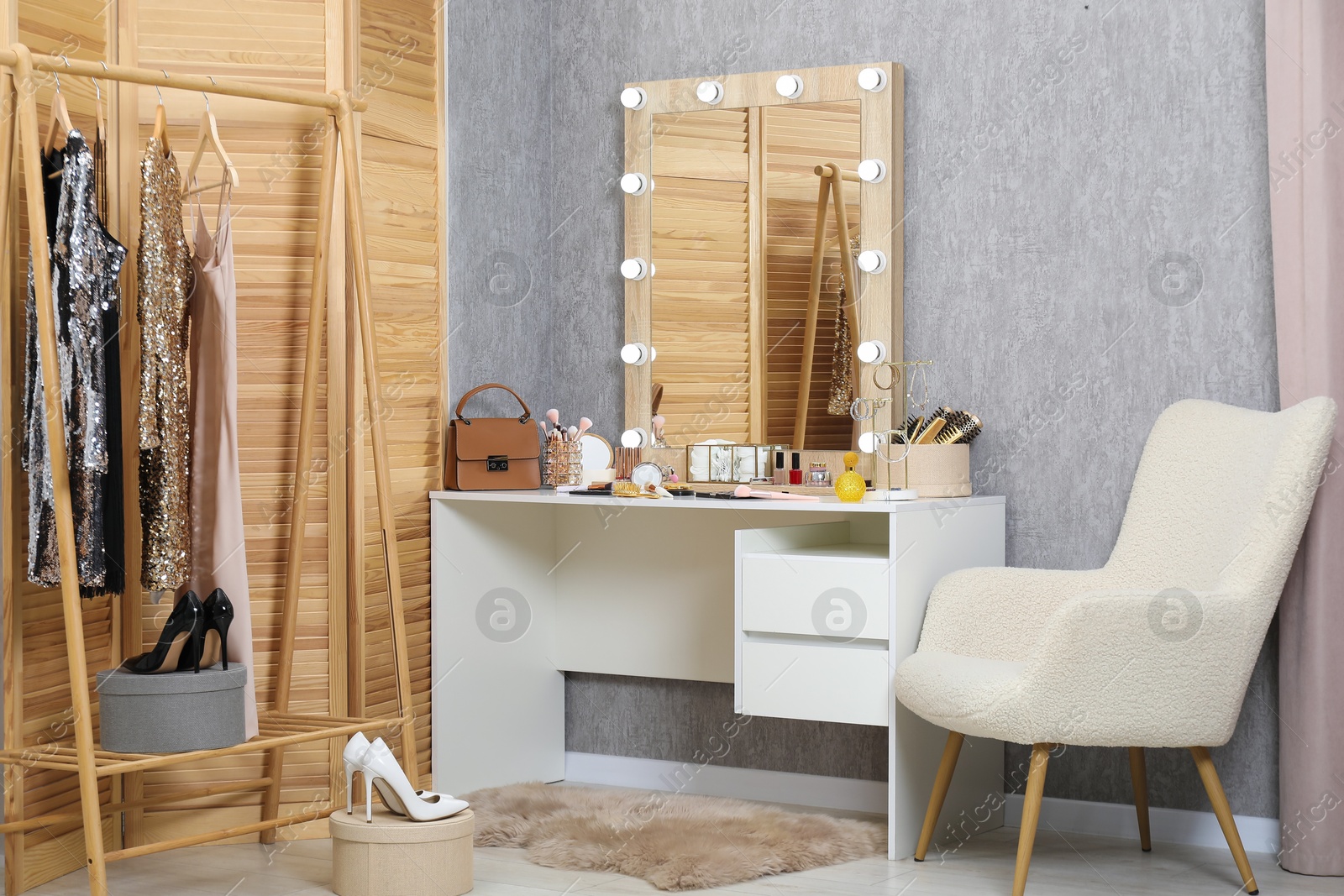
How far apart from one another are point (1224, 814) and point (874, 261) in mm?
1463

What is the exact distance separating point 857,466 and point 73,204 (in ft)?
6.09

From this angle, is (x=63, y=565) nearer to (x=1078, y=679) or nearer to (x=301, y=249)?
(x=301, y=249)

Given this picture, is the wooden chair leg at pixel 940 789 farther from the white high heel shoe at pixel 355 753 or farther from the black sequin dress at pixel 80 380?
the black sequin dress at pixel 80 380

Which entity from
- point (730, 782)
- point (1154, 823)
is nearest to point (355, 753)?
point (730, 782)

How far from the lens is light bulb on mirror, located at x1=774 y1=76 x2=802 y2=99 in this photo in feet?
11.2

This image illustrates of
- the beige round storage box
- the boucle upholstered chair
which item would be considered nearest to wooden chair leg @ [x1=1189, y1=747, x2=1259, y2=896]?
the boucle upholstered chair

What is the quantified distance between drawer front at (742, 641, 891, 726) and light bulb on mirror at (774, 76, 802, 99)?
1399 millimetres

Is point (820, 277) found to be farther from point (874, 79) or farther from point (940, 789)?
point (940, 789)

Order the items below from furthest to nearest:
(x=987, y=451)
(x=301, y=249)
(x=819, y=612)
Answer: (x=987, y=451) < (x=301, y=249) < (x=819, y=612)

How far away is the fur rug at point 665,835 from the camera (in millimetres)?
2779

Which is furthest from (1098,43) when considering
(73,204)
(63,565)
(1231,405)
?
(63,565)

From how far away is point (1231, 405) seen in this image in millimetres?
2941

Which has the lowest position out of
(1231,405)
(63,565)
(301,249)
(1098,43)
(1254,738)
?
(1254,738)

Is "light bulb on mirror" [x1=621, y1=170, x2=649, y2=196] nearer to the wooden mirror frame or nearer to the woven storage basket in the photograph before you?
the wooden mirror frame
